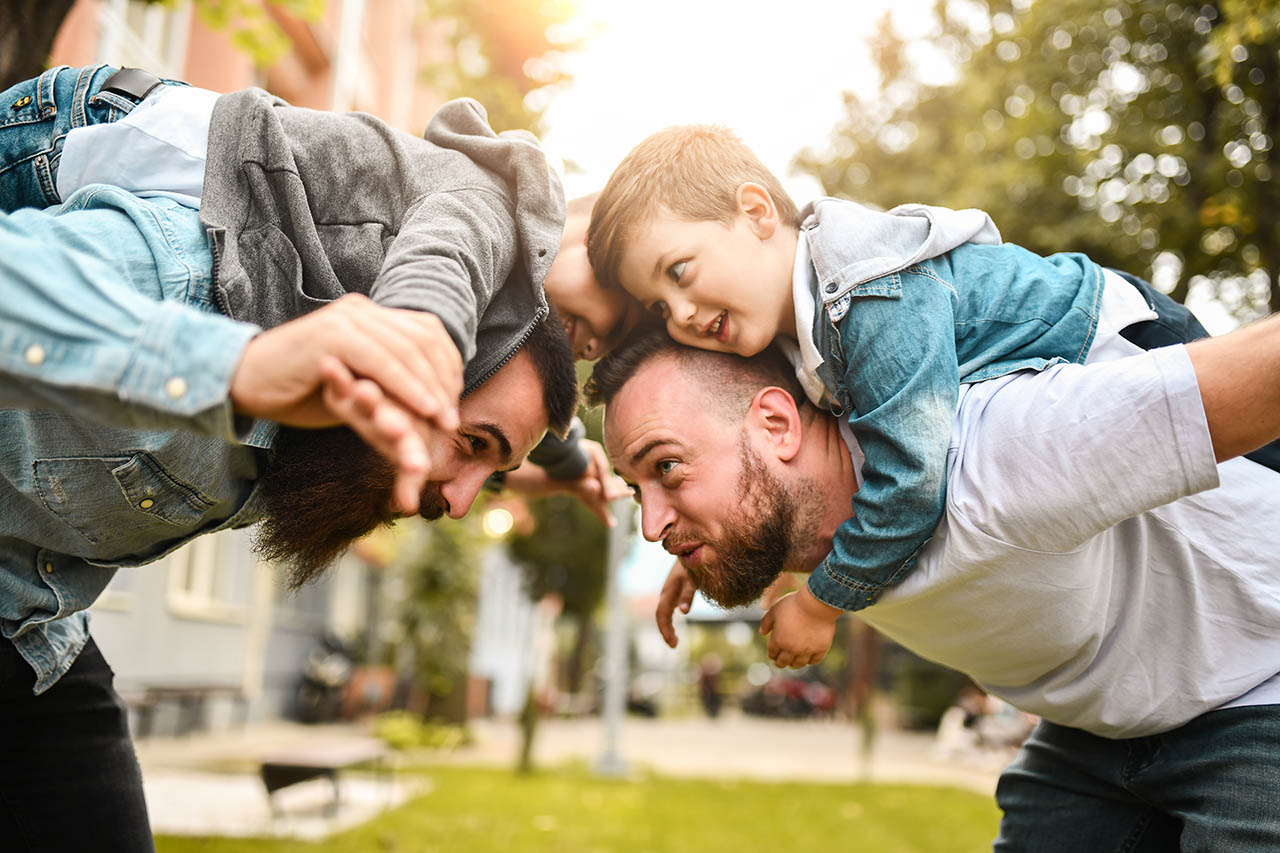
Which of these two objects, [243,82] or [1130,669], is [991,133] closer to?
[243,82]

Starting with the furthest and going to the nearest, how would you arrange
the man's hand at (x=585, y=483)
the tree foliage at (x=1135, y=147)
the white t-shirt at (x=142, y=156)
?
the tree foliage at (x=1135, y=147), the man's hand at (x=585, y=483), the white t-shirt at (x=142, y=156)

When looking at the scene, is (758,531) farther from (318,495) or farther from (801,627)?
(318,495)

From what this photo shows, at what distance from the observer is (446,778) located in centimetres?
1068

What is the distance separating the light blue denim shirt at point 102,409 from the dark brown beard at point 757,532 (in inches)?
44.1

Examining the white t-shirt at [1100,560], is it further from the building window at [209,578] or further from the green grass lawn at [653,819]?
the building window at [209,578]

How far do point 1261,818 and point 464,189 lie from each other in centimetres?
205

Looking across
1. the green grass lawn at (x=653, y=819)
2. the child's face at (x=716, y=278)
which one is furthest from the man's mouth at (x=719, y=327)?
the green grass lawn at (x=653, y=819)

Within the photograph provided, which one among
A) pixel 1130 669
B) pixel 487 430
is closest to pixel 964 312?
pixel 1130 669

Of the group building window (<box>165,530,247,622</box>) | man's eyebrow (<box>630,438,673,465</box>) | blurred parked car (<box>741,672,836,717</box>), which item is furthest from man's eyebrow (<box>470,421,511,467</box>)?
blurred parked car (<box>741,672,836,717</box>)

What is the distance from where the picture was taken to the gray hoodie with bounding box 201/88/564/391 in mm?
1946

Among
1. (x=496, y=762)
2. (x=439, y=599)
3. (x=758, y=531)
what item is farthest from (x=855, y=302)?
(x=439, y=599)

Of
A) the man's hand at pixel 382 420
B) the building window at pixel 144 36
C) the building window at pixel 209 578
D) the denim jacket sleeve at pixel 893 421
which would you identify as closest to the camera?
the man's hand at pixel 382 420

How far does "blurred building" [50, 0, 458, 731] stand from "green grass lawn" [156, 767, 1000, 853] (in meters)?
1.89

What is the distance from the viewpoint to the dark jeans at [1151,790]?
2.12 meters
